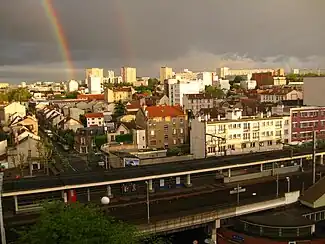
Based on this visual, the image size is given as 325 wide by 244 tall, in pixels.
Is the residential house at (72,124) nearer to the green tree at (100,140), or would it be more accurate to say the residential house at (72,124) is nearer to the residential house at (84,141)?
the residential house at (84,141)

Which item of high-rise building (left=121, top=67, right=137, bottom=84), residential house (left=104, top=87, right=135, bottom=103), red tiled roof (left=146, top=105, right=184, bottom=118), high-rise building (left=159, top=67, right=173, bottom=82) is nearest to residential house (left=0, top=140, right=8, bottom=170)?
red tiled roof (left=146, top=105, right=184, bottom=118)

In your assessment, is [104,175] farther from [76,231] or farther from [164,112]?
[164,112]

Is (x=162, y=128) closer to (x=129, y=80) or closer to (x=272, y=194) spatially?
(x=272, y=194)

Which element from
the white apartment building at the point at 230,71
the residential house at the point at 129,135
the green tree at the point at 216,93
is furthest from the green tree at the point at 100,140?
the white apartment building at the point at 230,71

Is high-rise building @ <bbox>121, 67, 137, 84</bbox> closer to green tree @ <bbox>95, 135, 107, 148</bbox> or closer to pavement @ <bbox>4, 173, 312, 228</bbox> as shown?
green tree @ <bbox>95, 135, 107, 148</bbox>

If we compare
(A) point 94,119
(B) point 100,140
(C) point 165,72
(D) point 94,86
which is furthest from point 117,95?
(C) point 165,72

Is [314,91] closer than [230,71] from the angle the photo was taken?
Yes
